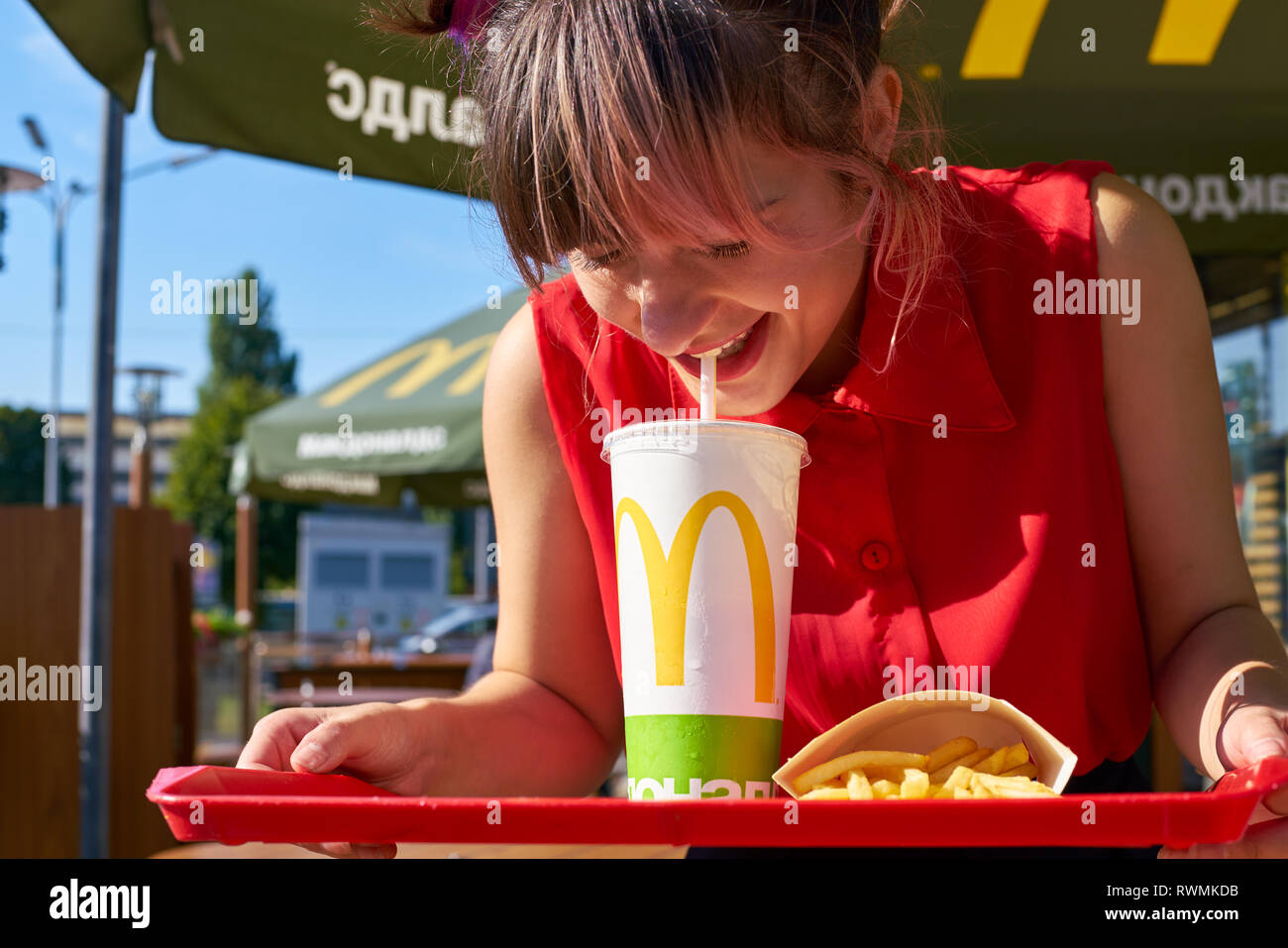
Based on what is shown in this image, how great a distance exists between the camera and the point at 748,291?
3.87 feet

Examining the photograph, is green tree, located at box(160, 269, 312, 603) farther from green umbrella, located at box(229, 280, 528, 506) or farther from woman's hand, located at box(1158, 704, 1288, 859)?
woman's hand, located at box(1158, 704, 1288, 859)

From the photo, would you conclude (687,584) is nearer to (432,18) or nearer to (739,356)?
(739,356)

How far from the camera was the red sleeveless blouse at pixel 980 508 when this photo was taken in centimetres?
133

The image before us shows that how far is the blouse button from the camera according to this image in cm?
136

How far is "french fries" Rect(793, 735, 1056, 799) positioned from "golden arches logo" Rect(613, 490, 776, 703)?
0.12 meters

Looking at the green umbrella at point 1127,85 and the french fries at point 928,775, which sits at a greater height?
the green umbrella at point 1127,85

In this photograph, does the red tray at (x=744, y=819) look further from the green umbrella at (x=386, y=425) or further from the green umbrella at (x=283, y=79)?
the green umbrella at (x=386, y=425)

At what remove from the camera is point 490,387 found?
1620 mm

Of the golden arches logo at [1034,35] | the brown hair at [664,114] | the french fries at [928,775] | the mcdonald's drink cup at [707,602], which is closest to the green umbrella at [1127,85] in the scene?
the golden arches logo at [1034,35]

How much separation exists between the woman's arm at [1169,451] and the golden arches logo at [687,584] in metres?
0.47

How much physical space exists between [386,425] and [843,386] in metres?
5.67

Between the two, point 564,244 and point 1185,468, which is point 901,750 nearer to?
point 1185,468
